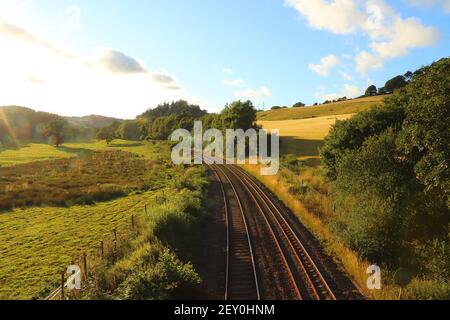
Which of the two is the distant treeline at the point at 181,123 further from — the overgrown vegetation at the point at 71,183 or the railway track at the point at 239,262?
the railway track at the point at 239,262

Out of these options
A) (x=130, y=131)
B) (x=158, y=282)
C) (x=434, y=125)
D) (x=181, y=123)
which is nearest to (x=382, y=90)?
Result: (x=181, y=123)

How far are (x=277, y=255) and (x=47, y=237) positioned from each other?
49.4 feet

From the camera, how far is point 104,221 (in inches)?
1081

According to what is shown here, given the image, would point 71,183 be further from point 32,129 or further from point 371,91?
point 371,91

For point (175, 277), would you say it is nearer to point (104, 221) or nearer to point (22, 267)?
point (22, 267)

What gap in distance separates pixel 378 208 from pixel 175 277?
449 inches

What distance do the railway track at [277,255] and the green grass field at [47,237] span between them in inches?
296

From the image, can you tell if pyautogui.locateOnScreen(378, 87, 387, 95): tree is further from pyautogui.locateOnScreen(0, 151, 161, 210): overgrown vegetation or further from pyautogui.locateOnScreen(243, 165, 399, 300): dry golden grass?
pyautogui.locateOnScreen(243, 165, 399, 300): dry golden grass

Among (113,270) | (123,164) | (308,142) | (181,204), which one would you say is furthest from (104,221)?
(308,142)

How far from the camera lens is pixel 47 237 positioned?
24047mm

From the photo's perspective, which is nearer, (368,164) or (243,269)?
(243,269)

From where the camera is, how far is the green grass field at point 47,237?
56.2 feet

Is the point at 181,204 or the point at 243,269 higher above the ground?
the point at 181,204

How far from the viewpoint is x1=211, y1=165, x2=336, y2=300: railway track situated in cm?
1488
